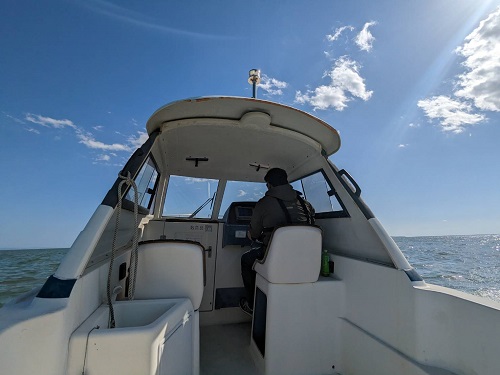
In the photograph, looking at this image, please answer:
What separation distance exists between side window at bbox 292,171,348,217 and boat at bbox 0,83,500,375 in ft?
0.07

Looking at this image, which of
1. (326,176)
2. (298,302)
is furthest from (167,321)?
(326,176)

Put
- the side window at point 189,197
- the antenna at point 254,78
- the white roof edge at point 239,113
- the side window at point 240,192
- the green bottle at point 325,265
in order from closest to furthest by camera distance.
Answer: the white roof edge at point 239,113, the green bottle at point 325,265, the antenna at point 254,78, the side window at point 189,197, the side window at point 240,192

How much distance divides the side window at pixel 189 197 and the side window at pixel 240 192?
0.20 metres

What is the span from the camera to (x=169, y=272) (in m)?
1.59

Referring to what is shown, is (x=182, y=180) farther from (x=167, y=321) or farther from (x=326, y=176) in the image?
(x=167, y=321)

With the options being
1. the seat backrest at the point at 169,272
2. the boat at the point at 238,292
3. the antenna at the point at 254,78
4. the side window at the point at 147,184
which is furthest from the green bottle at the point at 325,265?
the side window at the point at 147,184

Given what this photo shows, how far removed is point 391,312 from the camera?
64.9 inches

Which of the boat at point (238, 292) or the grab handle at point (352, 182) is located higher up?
the grab handle at point (352, 182)

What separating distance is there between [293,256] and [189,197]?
2415mm

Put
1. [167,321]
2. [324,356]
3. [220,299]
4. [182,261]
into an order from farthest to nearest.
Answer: [220,299] → [324,356] → [182,261] → [167,321]

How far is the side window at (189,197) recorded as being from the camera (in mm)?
3844

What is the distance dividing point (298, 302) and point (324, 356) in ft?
1.55

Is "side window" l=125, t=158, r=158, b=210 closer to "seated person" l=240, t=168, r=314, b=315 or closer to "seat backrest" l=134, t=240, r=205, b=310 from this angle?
"seat backrest" l=134, t=240, r=205, b=310

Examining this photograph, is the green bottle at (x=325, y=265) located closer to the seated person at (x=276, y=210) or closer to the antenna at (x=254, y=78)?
the seated person at (x=276, y=210)
